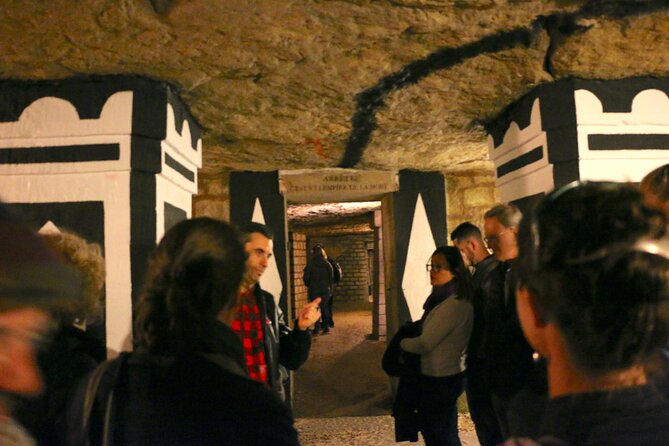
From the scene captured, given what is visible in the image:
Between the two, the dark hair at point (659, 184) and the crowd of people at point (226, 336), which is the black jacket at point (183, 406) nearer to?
the crowd of people at point (226, 336)

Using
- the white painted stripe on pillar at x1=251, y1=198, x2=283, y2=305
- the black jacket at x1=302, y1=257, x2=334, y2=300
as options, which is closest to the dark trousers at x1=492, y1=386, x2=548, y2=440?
the white painted stripe on pillar at x1=251, y1=198, x2=283, y2=305

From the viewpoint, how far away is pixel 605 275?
62 cm

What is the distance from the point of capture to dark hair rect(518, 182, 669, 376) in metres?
0.62

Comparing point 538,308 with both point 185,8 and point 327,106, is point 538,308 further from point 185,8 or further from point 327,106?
point 327,106

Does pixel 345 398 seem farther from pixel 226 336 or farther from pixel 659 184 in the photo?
pixel 226 336

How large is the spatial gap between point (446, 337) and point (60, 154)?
1831 millimetres

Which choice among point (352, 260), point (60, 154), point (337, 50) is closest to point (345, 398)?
point (60, 154)

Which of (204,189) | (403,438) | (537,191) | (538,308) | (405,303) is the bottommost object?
(403,438)

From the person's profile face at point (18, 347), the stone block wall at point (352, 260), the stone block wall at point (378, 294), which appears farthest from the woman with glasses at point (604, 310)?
the stone block wall at point (352, 260)

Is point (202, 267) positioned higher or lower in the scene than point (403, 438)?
higher

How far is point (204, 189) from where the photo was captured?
14.4 feet

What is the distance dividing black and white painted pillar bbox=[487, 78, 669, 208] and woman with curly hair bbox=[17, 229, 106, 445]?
6.57ft

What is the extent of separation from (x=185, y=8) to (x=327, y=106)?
112 centimetres

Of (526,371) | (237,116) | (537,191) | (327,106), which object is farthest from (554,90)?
(237,116)
